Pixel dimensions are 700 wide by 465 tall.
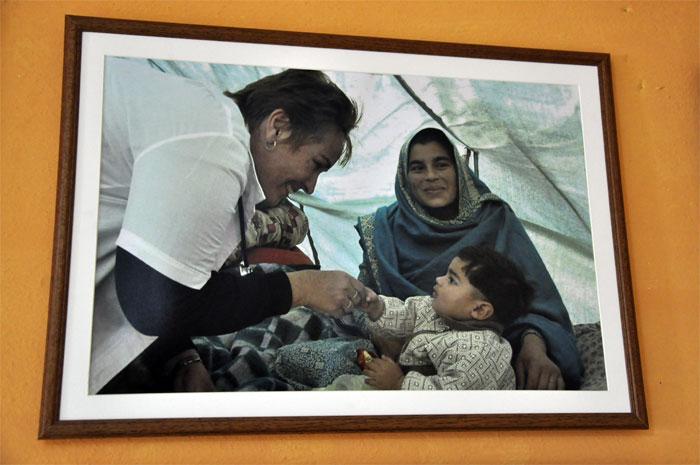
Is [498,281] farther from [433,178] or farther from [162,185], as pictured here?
[162,185]

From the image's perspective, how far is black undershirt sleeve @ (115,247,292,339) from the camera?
4.64 feet

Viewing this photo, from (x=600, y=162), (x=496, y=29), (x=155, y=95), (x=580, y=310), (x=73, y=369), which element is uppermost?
(x=496, y=29)

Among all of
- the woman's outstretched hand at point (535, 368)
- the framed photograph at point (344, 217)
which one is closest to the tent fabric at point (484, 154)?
the framed photograph at point (344, 217)

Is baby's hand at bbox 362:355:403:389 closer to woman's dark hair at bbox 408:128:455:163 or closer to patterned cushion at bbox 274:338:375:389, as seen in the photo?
patterned cushion at bbox 274:338:375:389

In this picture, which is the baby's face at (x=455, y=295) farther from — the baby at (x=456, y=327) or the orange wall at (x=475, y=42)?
the orange wall at (x=475, y=42)

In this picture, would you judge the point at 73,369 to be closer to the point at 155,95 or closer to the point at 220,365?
the point at 220,365

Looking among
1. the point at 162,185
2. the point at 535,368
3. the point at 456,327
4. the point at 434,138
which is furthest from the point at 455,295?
the point at 162,185

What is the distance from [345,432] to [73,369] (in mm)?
489

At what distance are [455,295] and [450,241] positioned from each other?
11 cm

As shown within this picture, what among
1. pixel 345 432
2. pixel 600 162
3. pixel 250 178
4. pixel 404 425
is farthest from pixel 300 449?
pixel 600 162

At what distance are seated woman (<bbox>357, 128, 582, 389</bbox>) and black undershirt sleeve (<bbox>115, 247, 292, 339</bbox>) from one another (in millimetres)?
187

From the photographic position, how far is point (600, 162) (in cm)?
165

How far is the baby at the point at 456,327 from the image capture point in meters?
1.46

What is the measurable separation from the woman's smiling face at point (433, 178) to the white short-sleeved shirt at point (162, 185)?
1.02ft
